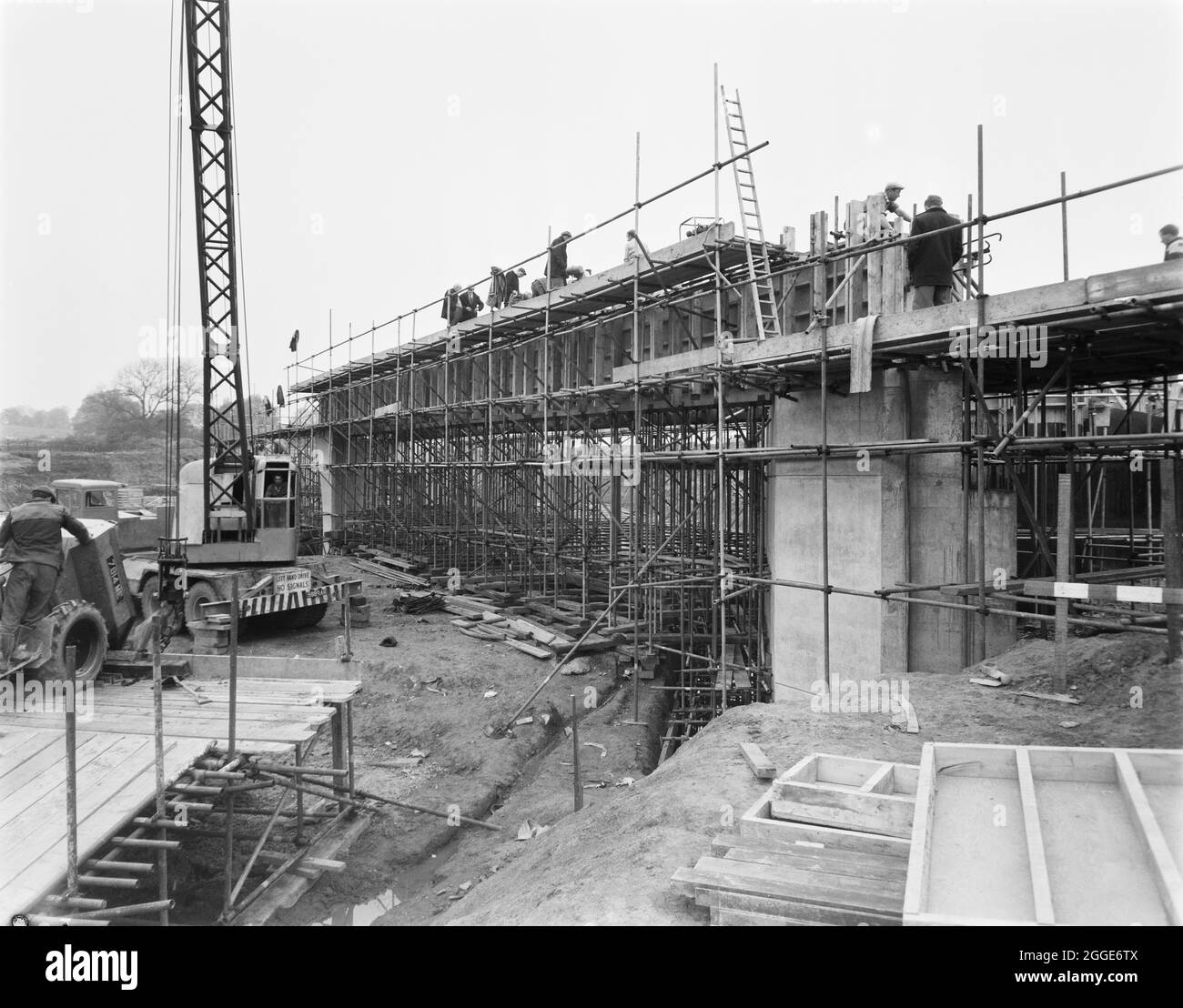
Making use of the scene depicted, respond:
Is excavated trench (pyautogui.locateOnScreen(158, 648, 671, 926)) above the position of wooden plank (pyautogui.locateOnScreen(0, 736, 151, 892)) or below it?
below

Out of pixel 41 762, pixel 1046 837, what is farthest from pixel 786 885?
pixel 41 762

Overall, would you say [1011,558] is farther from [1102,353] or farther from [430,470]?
[430,470]

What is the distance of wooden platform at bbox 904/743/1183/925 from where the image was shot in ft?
11.4

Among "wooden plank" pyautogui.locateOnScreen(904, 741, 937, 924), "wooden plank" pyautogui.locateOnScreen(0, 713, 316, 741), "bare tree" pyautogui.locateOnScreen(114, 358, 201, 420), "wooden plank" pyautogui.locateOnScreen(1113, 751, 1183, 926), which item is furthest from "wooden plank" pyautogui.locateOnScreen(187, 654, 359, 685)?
"bare tree" pyautogui.locateOnScreen(114, 358, 201, 420)

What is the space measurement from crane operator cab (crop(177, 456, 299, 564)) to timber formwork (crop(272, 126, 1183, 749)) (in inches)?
165

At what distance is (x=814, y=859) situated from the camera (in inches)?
171

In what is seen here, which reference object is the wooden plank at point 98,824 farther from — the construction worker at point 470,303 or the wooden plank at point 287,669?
the construction worker at point 470,303

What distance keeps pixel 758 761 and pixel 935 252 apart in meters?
5.43

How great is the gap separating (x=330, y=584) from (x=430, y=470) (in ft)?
26.7

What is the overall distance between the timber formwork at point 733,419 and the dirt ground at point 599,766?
716 mm

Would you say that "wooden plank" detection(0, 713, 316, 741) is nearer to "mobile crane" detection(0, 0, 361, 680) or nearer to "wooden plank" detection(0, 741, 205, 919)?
"wooden plank" detection(0, 741, 205, 919)

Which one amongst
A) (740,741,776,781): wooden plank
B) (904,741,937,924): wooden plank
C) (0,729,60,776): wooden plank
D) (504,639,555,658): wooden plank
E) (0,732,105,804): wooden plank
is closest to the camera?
(904,741,937,924): wooden plank

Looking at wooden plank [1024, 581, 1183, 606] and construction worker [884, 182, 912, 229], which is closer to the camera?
wooden plank [1024, 581, 1183, 606]

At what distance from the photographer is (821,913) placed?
3846 millimetres
